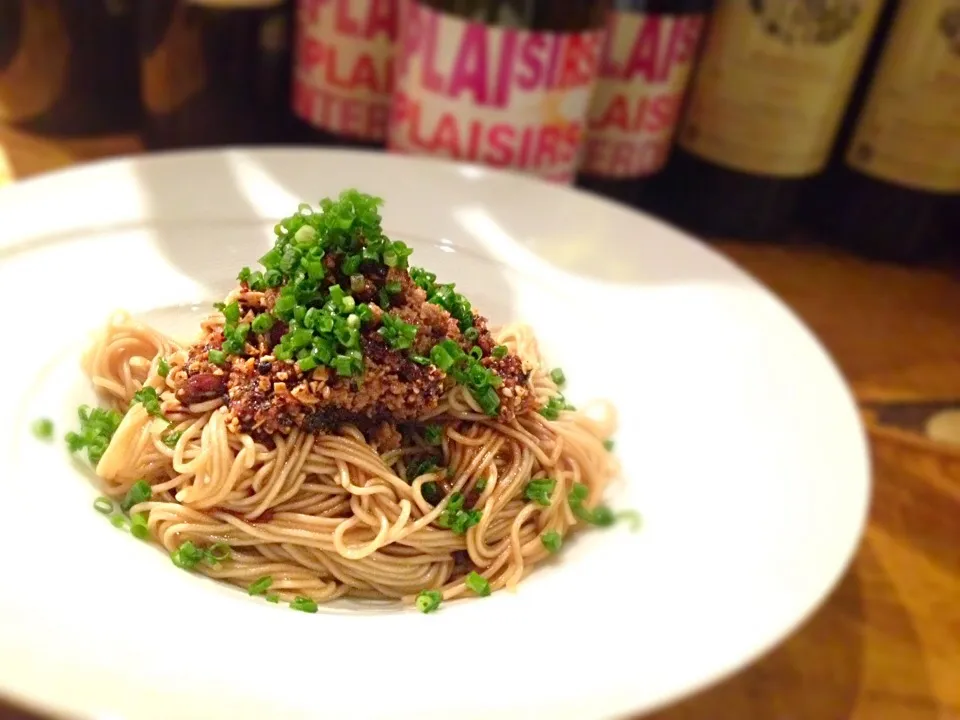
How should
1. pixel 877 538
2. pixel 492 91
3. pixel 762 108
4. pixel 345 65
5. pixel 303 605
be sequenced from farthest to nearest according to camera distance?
pixel 762 108 < pixel 345 65 < pixel 492 91 < pixel 877 538 < pixel 303 605

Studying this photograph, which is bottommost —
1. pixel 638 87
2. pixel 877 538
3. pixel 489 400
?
pixel 877 538

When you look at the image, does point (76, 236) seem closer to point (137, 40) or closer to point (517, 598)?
point (517, 598)

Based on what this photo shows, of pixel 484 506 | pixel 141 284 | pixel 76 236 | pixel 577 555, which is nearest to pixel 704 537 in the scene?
pixel 577 555

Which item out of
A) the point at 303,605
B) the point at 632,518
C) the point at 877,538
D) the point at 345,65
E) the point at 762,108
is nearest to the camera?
the point at 303,605

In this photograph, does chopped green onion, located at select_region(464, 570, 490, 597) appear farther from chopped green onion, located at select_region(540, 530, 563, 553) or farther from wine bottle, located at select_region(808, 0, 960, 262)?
wine bottle, located at select_region(808, 0, 960, 262)

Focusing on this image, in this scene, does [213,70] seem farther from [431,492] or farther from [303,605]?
[303,605]

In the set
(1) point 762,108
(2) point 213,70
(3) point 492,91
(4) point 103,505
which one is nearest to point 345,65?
(2) point 213,70

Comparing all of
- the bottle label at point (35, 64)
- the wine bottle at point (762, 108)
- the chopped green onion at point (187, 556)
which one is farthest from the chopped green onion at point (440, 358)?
the bottle label at point (35, 64)
